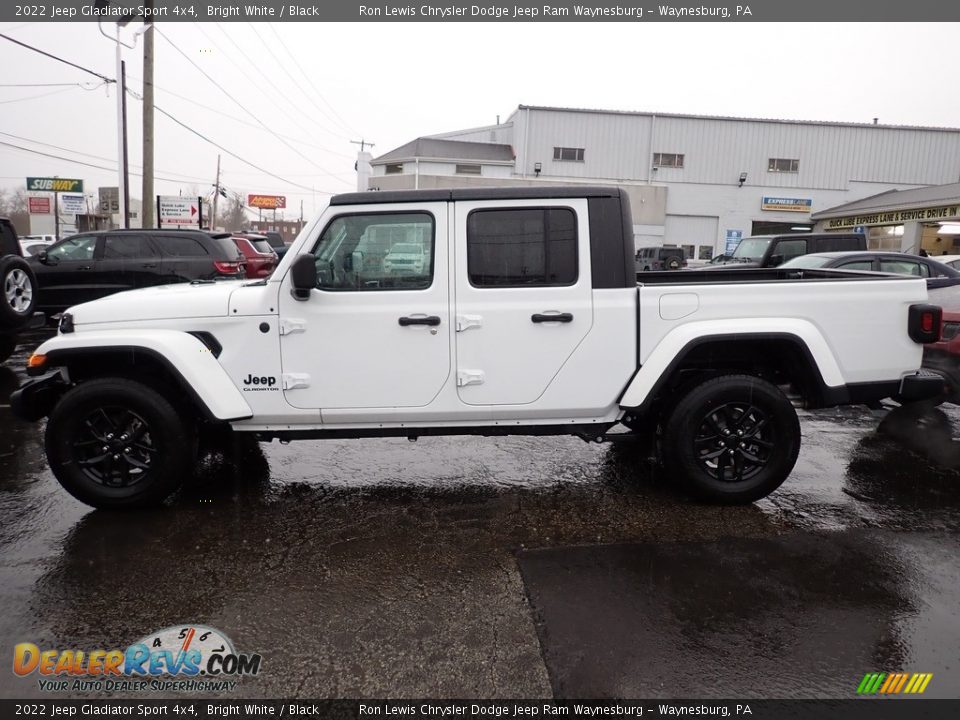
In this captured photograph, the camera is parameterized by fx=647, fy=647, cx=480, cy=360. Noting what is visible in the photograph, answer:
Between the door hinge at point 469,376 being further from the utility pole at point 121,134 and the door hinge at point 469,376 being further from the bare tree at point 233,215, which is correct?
the bare tree at point 233,215

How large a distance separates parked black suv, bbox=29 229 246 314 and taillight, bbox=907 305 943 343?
10065 millimetres

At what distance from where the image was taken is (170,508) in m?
4.19

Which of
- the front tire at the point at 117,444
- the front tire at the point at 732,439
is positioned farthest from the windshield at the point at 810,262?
the front tire at the point at 117,444

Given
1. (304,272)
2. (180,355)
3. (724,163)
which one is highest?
(724,163)

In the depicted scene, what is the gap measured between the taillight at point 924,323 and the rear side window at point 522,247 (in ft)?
6.93

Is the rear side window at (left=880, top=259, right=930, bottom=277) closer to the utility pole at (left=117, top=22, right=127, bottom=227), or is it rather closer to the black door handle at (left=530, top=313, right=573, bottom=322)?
the black door handle at (left=530, top=313, right=573, bottom=322)

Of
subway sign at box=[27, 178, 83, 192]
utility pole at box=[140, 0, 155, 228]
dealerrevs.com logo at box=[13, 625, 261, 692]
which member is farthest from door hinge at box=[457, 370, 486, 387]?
subway sign at box=[27, 178, 83, 192]

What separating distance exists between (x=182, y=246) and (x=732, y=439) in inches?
402

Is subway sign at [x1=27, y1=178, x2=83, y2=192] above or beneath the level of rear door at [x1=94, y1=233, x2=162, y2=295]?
above

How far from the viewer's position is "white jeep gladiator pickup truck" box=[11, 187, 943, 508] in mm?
3975

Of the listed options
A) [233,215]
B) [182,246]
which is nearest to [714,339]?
[182,246]

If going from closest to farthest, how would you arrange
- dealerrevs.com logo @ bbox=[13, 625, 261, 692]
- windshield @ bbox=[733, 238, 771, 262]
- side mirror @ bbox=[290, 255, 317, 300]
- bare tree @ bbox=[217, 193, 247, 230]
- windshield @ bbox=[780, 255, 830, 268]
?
dealerrevs.com logo @ bbox=[13, 625, 261, 692] → side mirror @ bbox=[290, 255, 317, 300] → windshield @ bbox=[780, 255, 830, 268] → windshield @ bbox=[733, 238, 771, 262] → bare tree @ bbox=[217, 193, 247, 230]

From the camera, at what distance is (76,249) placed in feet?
38.0

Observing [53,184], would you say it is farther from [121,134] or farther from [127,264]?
[127,264]
